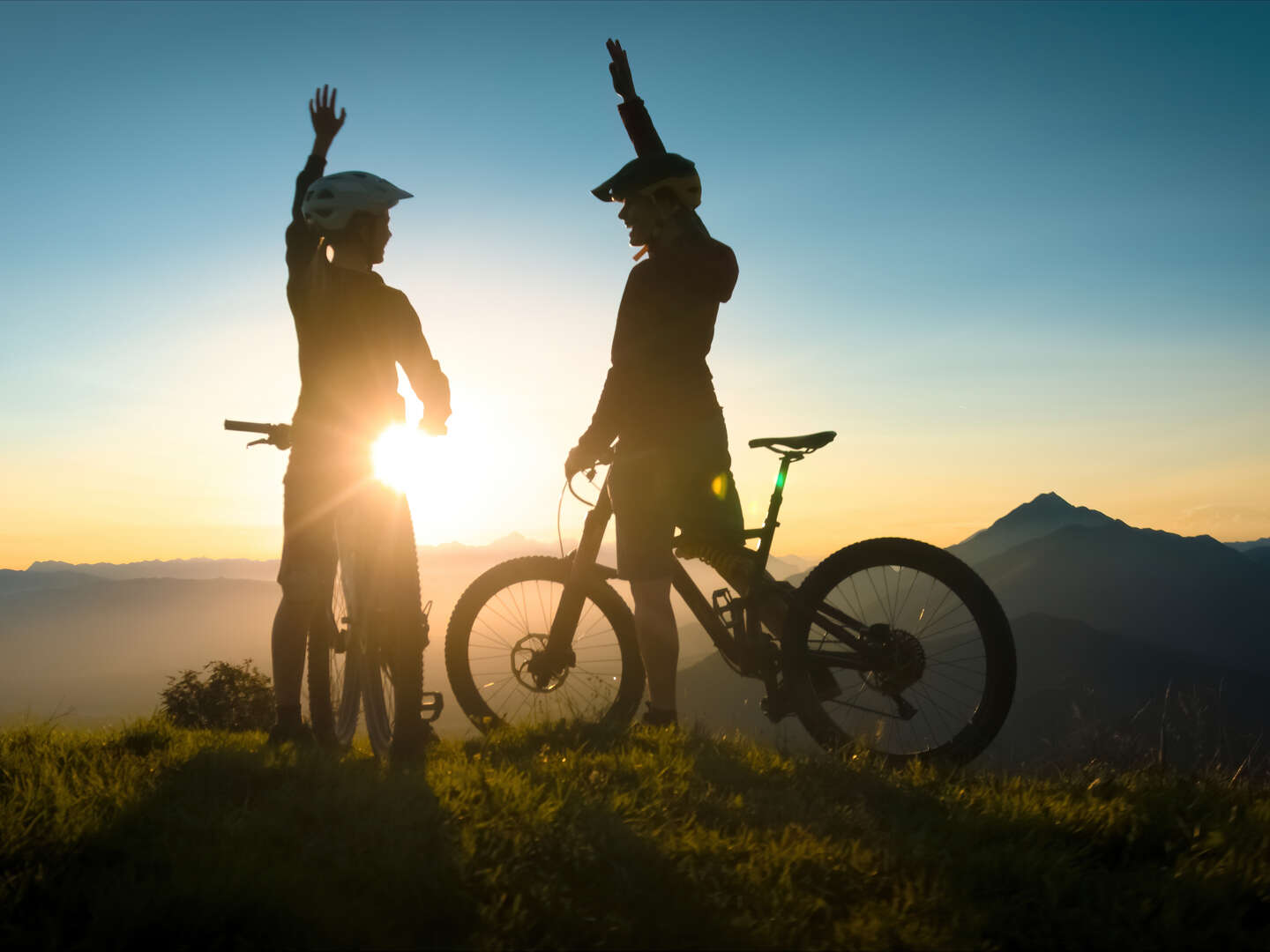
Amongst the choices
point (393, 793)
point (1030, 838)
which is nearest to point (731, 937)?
point (1030, 838)

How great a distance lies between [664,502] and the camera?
491 cm

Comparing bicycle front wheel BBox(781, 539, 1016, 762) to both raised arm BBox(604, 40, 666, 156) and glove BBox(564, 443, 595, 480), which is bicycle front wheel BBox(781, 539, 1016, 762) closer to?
glove BBox(564, 443, 595, 480)

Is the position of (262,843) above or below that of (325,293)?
below

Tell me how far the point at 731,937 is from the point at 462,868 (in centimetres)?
88

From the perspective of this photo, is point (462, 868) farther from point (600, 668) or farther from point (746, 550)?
point (600, 668)

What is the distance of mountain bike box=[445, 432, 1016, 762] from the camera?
4352mm

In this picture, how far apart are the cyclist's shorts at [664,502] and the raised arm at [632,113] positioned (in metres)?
1.83

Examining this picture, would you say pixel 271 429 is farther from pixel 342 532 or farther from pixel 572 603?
pixel 572 603

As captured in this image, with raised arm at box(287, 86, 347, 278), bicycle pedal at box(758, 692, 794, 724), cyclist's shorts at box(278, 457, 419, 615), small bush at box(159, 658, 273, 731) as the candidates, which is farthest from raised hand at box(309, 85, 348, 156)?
small bush at box(159, 658, 273, 731)

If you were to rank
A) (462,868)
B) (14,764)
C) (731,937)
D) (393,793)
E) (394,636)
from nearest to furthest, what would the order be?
(731,937)
(462,868)
(393,793)
(14,764)
(394,636)

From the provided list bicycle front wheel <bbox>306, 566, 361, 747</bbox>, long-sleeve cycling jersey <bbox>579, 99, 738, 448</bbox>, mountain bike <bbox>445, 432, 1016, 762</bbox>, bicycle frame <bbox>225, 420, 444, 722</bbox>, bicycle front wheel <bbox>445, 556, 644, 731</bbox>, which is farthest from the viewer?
bicycle front wheel <bbox>445, 556, 644, 731</bbox>

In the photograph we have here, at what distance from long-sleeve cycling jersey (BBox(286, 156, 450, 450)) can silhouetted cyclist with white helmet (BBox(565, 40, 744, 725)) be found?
3.47 ft

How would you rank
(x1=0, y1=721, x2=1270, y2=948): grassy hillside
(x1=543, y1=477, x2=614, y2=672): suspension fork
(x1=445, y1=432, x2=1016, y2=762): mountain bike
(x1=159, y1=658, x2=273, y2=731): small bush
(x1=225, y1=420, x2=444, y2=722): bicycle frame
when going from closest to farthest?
(x1=0, y1=721, x2=1270, y2=948): grassy hillside → (x1=445, y1=432, x2=1016, y2=762): mountain bike → (x1=225, y1=420, x2=444, y2=722): bicycle frame → (x1=543, y1=477, x2=614, y2=672): suspension fork → (x1=159, y1=658, x2=273, y2=731): small bush

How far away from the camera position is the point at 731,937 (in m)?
2.48
